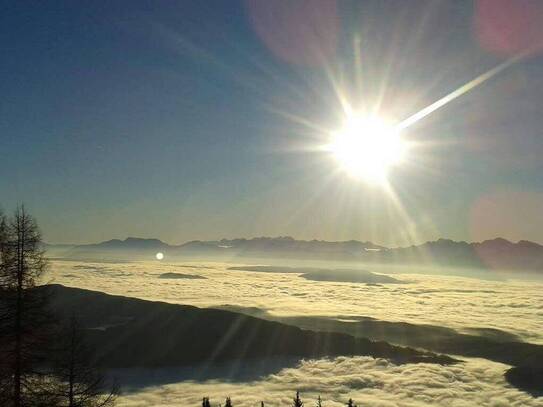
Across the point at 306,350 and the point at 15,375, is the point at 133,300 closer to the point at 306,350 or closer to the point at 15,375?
the point at 306,350

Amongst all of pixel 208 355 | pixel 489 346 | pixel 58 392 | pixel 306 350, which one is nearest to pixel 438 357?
pixel 489 346

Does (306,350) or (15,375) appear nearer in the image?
(15,375)

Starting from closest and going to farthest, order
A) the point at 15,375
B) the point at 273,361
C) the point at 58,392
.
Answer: the point at 15,375 → the point at 58,392 → the point at 273,361

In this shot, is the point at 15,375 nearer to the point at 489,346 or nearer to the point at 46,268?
the point at 46,268

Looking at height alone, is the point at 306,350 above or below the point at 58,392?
below

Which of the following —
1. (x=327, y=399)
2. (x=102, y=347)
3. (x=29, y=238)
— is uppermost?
(x=29, y=238)

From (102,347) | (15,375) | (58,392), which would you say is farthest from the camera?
(102,347)

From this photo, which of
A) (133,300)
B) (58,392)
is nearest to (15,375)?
(58,392)
